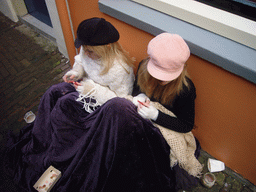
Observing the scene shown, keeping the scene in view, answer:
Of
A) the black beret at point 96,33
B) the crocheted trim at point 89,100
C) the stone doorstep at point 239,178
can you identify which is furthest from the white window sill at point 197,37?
the stone doorstep at point 239,178

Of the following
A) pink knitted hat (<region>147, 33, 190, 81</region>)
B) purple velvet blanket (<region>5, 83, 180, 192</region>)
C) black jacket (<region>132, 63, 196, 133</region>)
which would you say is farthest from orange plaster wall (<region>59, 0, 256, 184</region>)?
purple velvet blanket (<region>5, 83, 180, 192</region>)

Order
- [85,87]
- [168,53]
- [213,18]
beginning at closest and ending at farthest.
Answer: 1. [168,53]
2. [213,18]
3. [85,87]

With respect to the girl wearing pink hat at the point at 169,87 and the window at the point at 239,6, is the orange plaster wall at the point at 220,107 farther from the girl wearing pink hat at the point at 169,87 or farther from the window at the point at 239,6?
the window at the point at 239,6

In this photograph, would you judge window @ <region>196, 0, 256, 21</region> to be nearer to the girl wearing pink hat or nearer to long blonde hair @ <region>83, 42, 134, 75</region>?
the girl wearing pink hat

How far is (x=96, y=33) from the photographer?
1564mm

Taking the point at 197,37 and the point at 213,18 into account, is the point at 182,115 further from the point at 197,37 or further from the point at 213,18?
the point at 213,18

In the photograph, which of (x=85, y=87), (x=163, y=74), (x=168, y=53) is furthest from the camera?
(x=85, y=87)

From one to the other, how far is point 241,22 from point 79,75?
1738 mm

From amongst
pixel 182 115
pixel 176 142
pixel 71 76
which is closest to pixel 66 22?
pixel 71 76

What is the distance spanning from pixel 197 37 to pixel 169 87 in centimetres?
50

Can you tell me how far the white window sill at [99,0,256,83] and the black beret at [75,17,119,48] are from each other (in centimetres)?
38

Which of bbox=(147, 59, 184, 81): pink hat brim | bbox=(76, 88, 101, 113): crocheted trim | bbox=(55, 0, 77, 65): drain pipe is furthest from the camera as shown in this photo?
bbox=(55, 0, 77, 65): drain pipe

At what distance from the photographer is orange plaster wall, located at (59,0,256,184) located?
1.60m

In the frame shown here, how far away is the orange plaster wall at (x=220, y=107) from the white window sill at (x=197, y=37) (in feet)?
0.44
